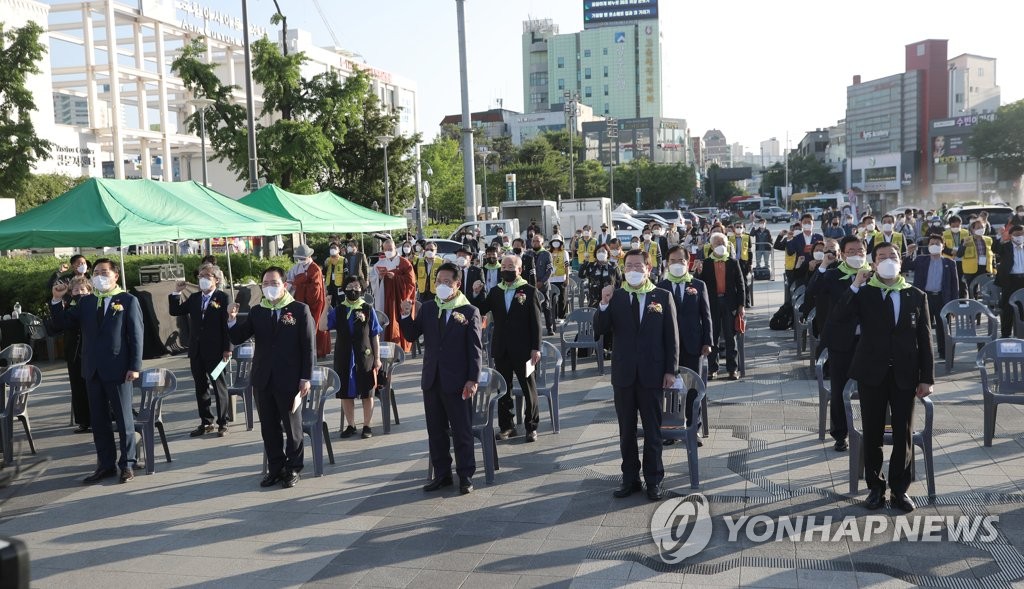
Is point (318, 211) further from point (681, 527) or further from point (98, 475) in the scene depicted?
point (681, 527)

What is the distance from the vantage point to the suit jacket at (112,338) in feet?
25.7

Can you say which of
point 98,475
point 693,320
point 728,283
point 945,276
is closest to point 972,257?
point 945,276

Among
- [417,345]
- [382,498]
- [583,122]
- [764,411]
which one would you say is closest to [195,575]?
[382,498]

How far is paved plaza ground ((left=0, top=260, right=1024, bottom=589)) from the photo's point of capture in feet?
18.4

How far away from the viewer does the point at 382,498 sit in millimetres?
7297

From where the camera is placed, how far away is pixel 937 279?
40.9 feet

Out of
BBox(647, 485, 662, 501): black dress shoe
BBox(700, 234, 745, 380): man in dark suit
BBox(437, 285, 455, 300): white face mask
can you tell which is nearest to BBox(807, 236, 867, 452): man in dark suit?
BBox(647, 485, 662, 501): black dress shoe

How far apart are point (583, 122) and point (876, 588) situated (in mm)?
124021

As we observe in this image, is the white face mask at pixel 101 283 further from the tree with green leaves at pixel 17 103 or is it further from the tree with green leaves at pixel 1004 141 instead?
the tree with green leaves at pixel 1004 141

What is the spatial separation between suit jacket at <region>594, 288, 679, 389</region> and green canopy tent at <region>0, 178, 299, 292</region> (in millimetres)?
8265

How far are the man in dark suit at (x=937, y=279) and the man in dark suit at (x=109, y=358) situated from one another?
10.2m

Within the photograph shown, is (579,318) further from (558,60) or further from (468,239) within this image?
(558,60)

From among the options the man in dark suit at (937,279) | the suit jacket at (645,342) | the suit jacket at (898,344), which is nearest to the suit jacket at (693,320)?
the suit jacket at (645,342)

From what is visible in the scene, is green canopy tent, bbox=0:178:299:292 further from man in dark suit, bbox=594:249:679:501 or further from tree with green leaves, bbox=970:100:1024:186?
tree with green leaves, bbox=970:100:1024:186
